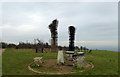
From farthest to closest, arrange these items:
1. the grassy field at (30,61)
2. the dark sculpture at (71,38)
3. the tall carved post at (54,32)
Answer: the tall carved post at (54,32)
the dark sculpture at (71,38)
the grassy field at (30,61)

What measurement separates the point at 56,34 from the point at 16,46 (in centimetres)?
935

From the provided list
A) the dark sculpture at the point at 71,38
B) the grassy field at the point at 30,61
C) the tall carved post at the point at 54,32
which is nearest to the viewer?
the grassy field at the point at 30,61

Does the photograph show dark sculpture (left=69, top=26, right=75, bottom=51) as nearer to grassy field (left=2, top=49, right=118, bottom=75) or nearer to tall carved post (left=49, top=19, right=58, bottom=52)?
grassy field (left=2, top=49, right=118, bottom=75)

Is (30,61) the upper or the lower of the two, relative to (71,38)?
lower

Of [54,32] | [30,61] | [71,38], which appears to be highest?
[54,32]

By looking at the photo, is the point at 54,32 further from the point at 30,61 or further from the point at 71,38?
the point at 30,61

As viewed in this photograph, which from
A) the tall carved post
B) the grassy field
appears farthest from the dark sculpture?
the tall carved post

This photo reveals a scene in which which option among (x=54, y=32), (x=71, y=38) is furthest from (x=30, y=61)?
(x=54, y=32)

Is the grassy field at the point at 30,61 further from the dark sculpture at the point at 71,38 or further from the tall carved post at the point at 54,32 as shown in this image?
the tall carved post at the point at 54,32

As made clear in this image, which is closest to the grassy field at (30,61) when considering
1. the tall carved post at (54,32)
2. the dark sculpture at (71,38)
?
the dark sculpture at (71,38)

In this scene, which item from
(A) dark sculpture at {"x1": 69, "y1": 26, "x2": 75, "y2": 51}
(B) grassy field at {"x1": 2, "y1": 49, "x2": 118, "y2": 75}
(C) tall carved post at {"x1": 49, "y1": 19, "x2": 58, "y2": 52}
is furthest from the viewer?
(C) tall carved post at {"x1": 49, "y1": 19, "x2": 58, "y2": 52}

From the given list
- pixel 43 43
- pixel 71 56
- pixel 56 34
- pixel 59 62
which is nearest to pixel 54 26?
pixel 56 34

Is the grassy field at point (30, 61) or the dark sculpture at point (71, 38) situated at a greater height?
the dark sculpture at point (71, 38)

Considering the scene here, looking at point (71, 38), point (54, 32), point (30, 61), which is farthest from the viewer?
point (54, 32)
